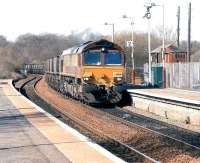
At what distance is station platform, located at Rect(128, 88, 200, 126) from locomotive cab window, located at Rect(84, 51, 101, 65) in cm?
265

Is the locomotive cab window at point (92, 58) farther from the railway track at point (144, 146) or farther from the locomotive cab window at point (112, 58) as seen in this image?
the railway track at point (144, 146)

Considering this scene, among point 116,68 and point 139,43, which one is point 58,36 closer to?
point 139,43

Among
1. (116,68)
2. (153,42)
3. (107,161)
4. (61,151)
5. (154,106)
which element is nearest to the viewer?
(107,161)

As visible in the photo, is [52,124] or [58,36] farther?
[58,36]

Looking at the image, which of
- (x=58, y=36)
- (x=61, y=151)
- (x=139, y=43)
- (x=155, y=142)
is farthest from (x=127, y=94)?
(x=58, y=36)

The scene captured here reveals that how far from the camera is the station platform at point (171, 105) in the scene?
2259cm

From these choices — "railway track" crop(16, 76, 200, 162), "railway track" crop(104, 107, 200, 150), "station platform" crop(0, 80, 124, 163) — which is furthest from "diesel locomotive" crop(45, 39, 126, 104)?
"station platform" crop(0, 80, 124, 163)

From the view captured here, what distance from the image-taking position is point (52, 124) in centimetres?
1922

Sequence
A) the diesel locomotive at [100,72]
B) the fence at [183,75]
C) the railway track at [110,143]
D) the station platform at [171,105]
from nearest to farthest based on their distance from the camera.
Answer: the railway track at [110,143]
the station platform at [171,105]
the diesel locomotive at [100,72]
the fence at [183,75]

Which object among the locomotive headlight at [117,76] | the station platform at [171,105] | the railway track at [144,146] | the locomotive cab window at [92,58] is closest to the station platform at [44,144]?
the railway track at [144,146]

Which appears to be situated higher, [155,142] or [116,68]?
[116,68]

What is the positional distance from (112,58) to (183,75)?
1226 centimetres

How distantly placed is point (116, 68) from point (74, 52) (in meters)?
3.86

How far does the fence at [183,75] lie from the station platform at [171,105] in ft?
29.0
